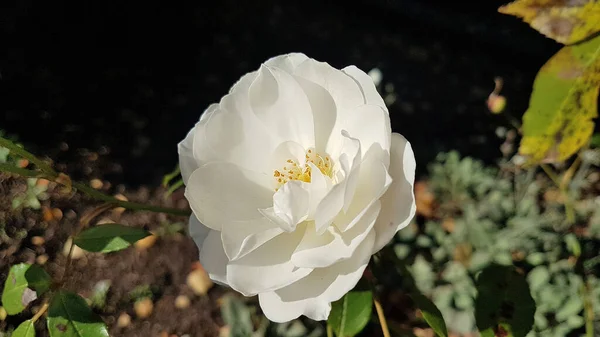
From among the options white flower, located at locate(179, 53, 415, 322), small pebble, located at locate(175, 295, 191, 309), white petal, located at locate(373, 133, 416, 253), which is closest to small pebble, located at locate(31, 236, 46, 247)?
small pebble, located at locate(175, 295, 191, 309)

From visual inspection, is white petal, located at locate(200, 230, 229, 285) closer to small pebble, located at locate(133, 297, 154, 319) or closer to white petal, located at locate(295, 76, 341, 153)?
white petal, located at locate(295, 76, 341, 153)

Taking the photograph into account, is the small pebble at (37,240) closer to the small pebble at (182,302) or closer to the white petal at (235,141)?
the small pebble at (182,302)

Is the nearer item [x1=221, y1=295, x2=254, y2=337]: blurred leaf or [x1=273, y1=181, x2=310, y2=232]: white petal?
[x1=273, y1=181, x2=310, y2=232]: white petal

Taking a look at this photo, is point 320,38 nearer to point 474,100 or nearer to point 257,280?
point 474,100

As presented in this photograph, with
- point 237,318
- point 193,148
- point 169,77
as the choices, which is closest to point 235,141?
point 193,148

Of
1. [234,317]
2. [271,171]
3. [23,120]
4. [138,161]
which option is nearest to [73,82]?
[23,120]

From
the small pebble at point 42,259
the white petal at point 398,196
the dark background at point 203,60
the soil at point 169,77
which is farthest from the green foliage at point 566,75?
the small pebble at point 42,259
